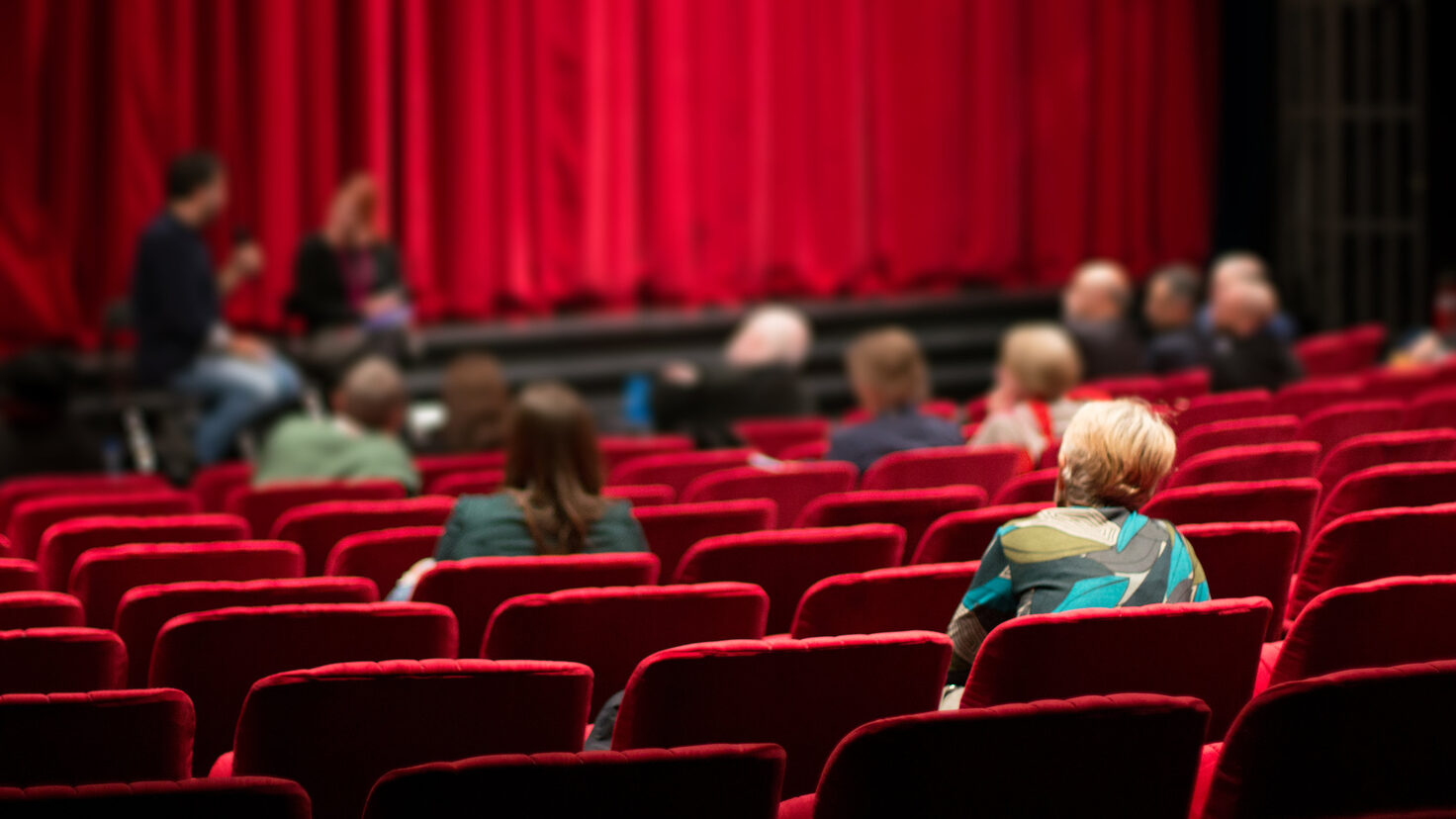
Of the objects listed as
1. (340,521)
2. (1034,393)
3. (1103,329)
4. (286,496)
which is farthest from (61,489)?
(1103,329)

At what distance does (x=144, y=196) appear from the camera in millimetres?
7668

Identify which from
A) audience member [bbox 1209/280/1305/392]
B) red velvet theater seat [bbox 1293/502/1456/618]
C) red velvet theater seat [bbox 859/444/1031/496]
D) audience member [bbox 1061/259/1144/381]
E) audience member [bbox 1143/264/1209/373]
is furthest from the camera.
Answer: audience member [bbox 1061/259/1144/381]

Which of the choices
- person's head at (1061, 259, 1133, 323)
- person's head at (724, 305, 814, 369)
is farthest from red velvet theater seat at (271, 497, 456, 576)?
person's head at (1061, 259, 1133, 323)

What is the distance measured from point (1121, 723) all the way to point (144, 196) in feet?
21.7

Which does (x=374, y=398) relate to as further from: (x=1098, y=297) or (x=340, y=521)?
(x=1098, y=297)

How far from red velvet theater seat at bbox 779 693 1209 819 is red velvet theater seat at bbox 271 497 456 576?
1.83m

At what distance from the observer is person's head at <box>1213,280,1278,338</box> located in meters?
5.96

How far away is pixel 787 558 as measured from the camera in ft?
9.66

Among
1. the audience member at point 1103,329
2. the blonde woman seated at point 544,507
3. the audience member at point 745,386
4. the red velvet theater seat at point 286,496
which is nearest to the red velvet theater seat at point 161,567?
the blonde woman seated at point 544,507

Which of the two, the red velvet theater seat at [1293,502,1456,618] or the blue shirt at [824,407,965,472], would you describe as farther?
the blue shirt at [824,407,965,472]

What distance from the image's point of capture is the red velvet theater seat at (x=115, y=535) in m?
3.34

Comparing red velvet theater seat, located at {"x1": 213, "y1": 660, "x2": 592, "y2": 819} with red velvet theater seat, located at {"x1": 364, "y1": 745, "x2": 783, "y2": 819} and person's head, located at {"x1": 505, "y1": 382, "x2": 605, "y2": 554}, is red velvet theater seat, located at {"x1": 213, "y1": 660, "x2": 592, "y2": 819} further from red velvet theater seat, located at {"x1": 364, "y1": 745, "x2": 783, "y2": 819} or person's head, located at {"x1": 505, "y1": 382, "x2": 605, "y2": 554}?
person's head, located at {"x1": 505, "y1": 382, "x2": 605, "y2": 554}

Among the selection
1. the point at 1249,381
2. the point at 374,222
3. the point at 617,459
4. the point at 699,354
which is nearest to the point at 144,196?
the point at 374,222

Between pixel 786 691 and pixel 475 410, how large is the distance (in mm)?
3308
